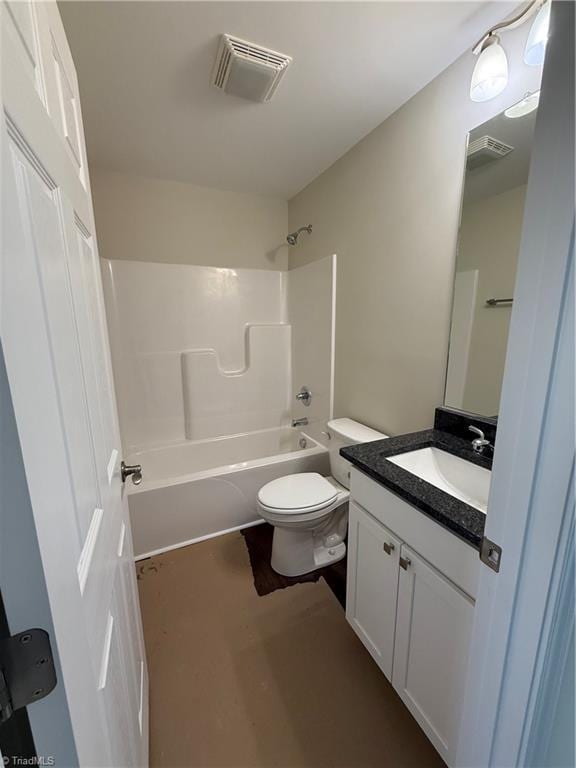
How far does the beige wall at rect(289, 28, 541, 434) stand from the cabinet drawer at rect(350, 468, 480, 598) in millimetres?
642

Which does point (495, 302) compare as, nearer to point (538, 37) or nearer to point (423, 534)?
point (538, 37)

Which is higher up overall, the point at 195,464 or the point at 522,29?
the point at 522,29

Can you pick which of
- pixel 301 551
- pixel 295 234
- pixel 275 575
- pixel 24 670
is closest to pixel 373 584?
pixel 301 551

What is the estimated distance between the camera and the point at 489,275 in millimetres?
1270

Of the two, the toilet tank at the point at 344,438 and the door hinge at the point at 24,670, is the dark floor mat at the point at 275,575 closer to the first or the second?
the toilet tank at the point at 344,438

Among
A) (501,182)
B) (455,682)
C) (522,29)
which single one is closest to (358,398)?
(501,182)

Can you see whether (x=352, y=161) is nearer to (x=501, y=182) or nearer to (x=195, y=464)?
(x=501, y=182)

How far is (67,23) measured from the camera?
43.9 inches

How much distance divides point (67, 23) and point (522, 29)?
1593mm

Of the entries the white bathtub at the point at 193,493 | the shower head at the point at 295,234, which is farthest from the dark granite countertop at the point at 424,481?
the shower head at the point at 295,234

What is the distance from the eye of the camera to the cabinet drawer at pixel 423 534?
0.80 metres

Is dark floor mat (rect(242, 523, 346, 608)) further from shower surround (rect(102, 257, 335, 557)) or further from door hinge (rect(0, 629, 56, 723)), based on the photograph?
door hinge (rect(0, 629, 56, 723))

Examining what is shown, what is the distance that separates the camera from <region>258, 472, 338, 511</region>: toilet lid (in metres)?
1.62

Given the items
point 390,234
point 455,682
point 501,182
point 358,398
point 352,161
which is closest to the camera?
point 455,682
